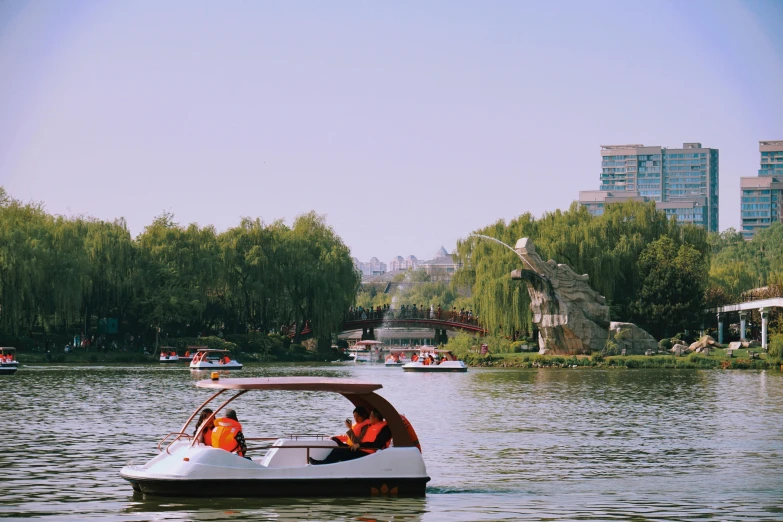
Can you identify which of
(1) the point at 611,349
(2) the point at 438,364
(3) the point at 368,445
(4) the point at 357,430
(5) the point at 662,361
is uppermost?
(1) the point at 611,349

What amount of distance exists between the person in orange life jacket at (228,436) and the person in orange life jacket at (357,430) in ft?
6.26

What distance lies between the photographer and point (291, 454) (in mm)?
19984

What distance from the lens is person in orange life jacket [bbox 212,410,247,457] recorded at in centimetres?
1948

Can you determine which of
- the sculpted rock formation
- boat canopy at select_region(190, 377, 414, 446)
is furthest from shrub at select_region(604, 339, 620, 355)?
boat canopy at select_region(190, 377, 414, 446)

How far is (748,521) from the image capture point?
18.0 m

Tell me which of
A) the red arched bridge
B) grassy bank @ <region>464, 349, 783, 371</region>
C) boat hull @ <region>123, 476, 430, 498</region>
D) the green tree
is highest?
the green tree

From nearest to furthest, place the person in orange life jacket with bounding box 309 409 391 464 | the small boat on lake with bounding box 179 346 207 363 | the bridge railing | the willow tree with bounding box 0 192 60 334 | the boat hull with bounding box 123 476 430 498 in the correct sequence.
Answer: the boat hull with bounding box 123 476 430 498 → the person in orange life jacket with bounding box 309 409 391 464 → the willow tree with bounding box 0 192 60 334 → the small boat on lake with bounding box 179 346 207 363 → the bridge railing

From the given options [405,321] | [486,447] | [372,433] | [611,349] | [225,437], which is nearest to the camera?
[225,437]

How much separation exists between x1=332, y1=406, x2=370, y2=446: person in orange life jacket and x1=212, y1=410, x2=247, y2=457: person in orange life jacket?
1909 millimetres

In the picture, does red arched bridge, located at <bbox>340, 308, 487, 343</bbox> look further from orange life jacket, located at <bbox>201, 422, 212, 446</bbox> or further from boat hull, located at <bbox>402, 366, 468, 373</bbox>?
orange life jacket, located at <bbox>201, 422, 212, 446</bbox>

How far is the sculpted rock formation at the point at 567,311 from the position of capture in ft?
225

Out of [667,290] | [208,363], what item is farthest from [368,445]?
[667,290]

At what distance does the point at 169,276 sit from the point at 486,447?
5566 cm

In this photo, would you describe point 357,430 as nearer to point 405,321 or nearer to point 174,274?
point 174,274
